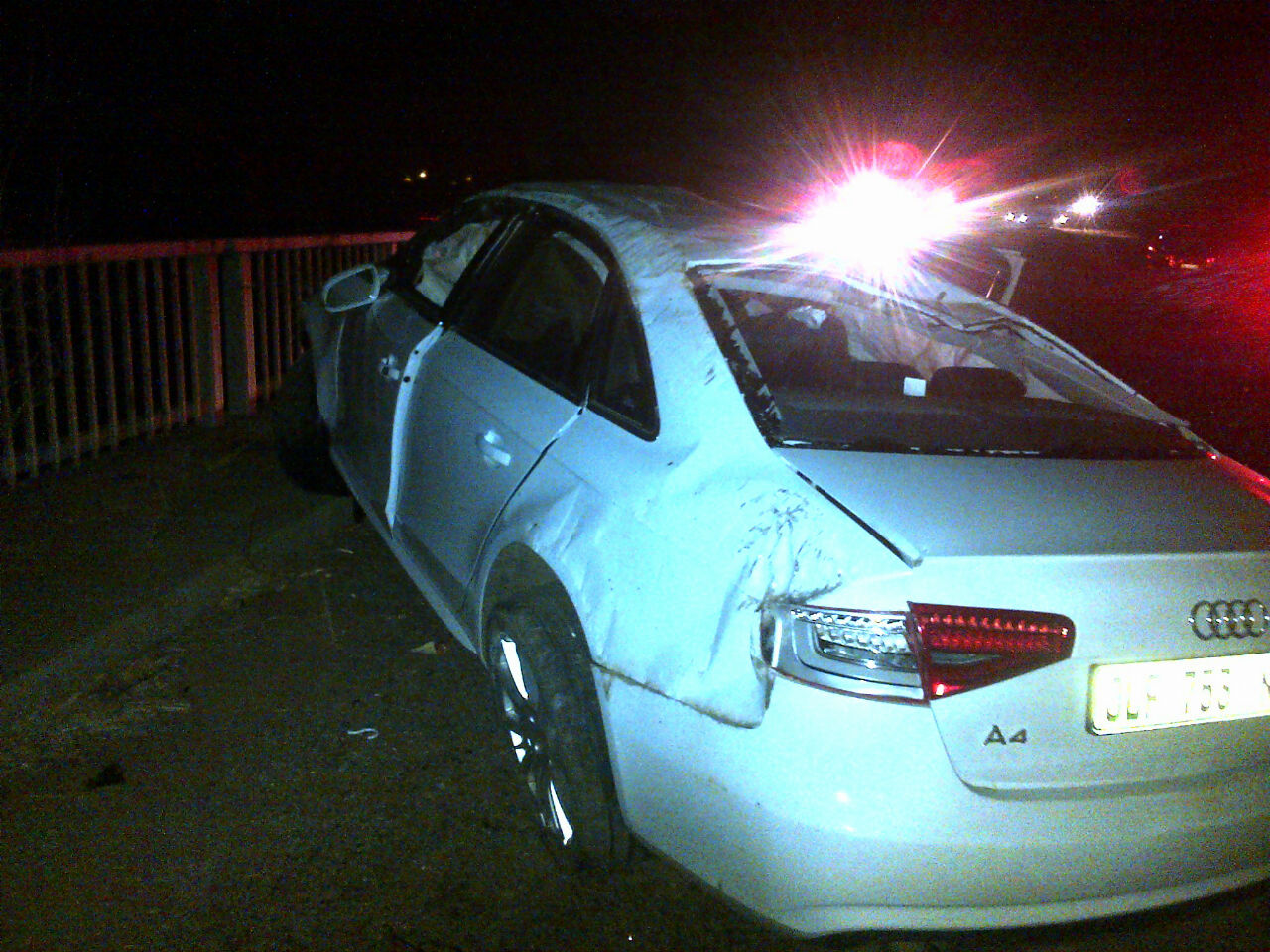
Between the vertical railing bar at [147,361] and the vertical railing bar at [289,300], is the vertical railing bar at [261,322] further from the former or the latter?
the vertical railing bar at [147,361]

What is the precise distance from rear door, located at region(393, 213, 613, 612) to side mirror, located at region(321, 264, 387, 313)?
0.83 metres

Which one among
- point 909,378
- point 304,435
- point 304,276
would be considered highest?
point 909,378

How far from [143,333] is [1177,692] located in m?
5.89

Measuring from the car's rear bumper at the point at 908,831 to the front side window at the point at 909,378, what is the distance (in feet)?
2.28

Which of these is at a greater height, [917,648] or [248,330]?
[917,648]

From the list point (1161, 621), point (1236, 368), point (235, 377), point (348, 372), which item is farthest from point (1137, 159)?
point (1161, 621)

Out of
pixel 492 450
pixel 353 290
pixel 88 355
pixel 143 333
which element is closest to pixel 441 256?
pixel 353 290

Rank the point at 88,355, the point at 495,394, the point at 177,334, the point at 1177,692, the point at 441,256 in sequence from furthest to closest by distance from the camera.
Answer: the point at 177,334, the point at 88,355, the point at 441,256, the point at 495,394, the point at 1177,692

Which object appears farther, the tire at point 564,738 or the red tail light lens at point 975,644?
the tire at point 564,738

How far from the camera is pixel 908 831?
2.19 m

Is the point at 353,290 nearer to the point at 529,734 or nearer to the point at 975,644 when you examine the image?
the point at 529,734

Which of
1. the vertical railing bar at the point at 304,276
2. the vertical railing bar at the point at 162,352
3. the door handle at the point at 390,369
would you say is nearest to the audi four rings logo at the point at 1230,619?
the door handle at the point at 390,369

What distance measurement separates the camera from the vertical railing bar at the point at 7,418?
5.50 meters

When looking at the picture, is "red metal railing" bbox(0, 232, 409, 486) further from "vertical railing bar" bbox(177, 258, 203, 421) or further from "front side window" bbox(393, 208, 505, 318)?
"front side window" bbox(393, 208, 505, 318)
